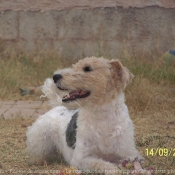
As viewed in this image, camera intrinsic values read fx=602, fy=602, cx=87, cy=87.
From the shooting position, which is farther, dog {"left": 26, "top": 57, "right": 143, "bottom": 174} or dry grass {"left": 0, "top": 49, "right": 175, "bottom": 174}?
dry grass {"left": 0, "top": 49, "right": 175, "bottom": 174}

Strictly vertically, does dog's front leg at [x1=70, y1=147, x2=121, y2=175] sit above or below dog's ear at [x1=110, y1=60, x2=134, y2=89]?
below

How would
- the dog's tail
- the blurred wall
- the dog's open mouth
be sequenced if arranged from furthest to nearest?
1. the blurred wall
2. the dog's tail
3. the dog's open mouth

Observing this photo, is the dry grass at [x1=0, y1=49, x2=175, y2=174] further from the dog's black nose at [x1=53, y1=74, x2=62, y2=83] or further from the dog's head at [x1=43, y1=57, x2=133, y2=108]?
the dog's black nose at [x1=53, y1=74, x2=62, y2=83]

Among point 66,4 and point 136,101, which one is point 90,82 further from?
point 66,4

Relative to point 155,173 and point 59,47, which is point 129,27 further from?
point 155,173

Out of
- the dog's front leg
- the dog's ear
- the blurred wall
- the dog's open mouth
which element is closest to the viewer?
the dog's front leg

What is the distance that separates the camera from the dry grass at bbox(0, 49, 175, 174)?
6.04 m

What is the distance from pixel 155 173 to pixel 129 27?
6.20m

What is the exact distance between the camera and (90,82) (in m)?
5.17

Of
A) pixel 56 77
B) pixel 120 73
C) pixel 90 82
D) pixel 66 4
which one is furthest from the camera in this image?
pixel 66 4

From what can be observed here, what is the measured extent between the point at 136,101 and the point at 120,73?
3267 mm
